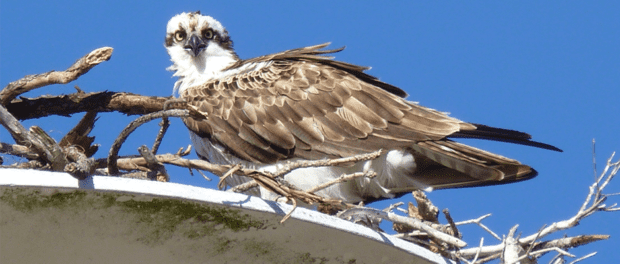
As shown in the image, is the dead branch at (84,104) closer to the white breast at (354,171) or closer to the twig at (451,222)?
the white breast at (354,171)

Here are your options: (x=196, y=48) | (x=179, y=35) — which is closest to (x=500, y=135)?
(x=196, y=48)

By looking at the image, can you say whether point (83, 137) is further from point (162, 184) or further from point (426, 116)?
point (426, 116)

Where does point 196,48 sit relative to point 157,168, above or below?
above

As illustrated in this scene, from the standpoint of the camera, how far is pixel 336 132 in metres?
5.92

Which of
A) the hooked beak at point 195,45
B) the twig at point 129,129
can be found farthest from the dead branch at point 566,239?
the hooked beak at point 195,45

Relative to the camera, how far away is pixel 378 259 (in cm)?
392

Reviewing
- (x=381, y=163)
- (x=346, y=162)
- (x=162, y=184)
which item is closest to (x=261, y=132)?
(x=381, y=163)

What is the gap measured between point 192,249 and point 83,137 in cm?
145

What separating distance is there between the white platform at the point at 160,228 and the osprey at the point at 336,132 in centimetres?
194

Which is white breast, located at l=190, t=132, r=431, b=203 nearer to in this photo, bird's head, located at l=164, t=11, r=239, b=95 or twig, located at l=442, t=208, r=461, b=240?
bird's head, located at l=164, t=11, r=239, b=95

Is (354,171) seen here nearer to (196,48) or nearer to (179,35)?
(196,48)

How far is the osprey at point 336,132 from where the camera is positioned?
19.0 ft

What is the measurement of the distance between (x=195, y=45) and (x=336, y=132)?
1700 mm

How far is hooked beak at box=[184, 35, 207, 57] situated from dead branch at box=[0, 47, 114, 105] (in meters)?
2.07
